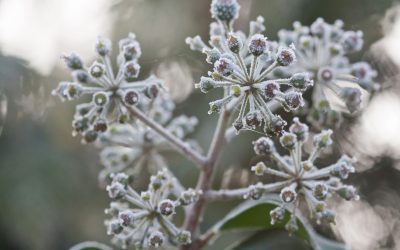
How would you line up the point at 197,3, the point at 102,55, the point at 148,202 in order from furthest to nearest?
the point at 197,3 < the point at 102,55 < the point at 148,202

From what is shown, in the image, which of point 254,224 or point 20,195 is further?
point 20,195

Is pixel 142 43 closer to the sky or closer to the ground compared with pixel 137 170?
closer to the sky

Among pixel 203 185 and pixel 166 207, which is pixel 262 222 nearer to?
pixel 203 185

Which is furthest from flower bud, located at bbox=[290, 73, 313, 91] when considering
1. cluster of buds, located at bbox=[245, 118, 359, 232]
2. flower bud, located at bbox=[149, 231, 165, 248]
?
flower bud, located at bbox=[149, 231, 165, 248]

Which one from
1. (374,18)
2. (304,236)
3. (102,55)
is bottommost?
(304,236)

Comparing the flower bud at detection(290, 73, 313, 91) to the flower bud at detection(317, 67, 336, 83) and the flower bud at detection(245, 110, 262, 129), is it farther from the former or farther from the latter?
the flower bud at detection(317, 67, 336, 83)

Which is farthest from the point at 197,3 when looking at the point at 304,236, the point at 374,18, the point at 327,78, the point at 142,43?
the point at 304,236

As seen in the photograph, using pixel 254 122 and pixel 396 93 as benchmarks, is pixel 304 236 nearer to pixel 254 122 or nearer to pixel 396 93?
pixel 254 122

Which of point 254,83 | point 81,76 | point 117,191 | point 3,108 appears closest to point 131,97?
point 81,76
